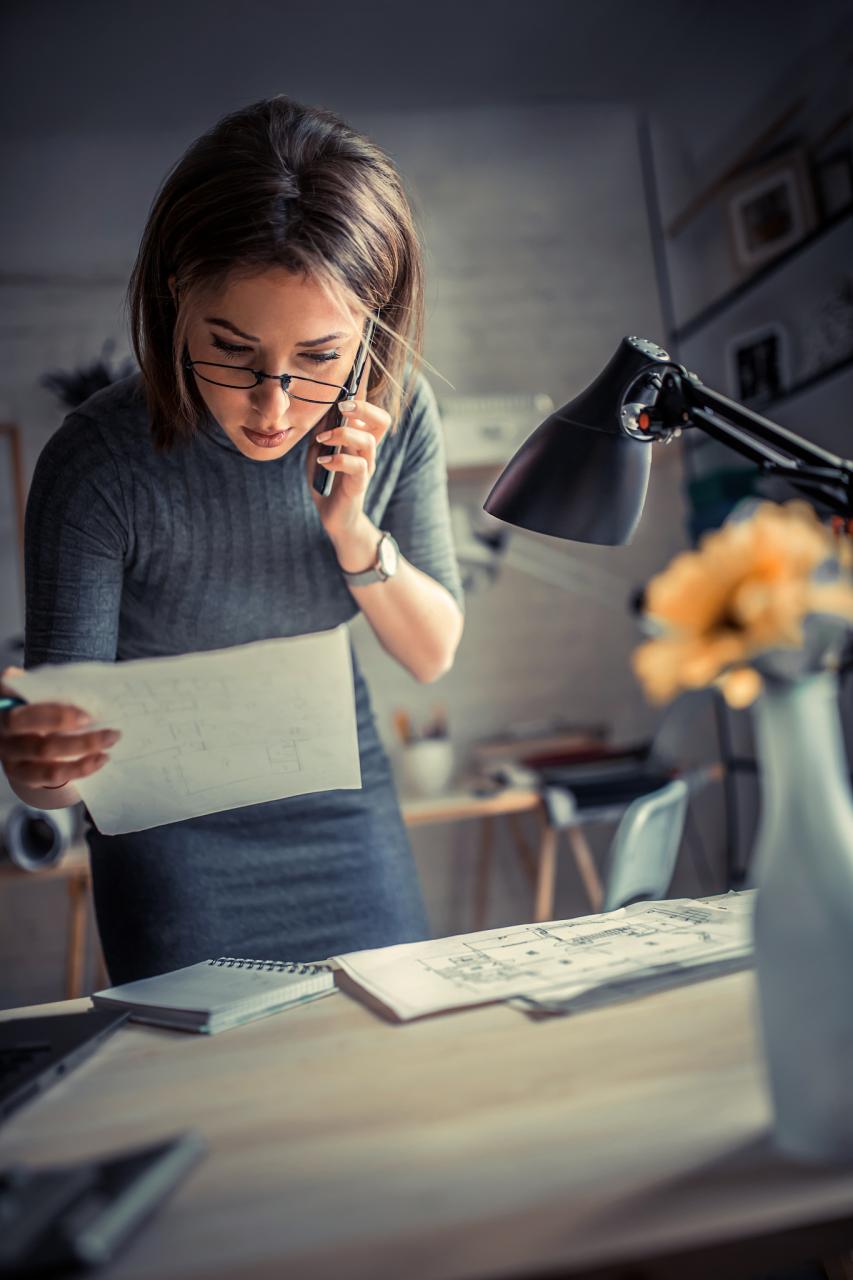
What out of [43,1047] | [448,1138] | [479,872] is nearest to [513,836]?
[479,872]

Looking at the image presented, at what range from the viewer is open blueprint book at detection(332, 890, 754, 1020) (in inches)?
31.0

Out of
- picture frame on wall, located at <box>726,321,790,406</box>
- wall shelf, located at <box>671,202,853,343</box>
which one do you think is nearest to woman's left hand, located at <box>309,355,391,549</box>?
wall shelf, located at <box>671,202,853,343</box>

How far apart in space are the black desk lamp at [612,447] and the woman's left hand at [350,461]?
34cm

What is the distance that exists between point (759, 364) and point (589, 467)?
2458 millimetres

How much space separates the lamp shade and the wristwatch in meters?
0.41

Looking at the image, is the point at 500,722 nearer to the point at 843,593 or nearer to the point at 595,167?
the point at 595,167

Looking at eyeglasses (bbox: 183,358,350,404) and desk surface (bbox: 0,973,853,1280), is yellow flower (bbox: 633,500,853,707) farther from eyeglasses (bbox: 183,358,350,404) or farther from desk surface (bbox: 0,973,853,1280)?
eyeglasses (bbox: 183,358,350,404)

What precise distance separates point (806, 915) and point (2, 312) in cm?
333

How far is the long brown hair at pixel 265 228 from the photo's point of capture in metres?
1.05

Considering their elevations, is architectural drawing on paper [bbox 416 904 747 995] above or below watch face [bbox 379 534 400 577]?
below

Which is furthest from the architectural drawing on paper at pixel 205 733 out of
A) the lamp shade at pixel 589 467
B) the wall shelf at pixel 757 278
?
the wall shelf at pixel 757 278

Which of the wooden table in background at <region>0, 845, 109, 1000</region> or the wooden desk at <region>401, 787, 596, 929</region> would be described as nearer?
the wooden table in background at <region>0, 845, 109, 1000</region>

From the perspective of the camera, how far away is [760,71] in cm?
303

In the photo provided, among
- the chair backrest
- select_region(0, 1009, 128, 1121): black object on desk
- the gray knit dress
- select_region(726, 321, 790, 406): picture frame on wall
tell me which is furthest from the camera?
select_region(726, 321, 790, 406): picture frame on wall
